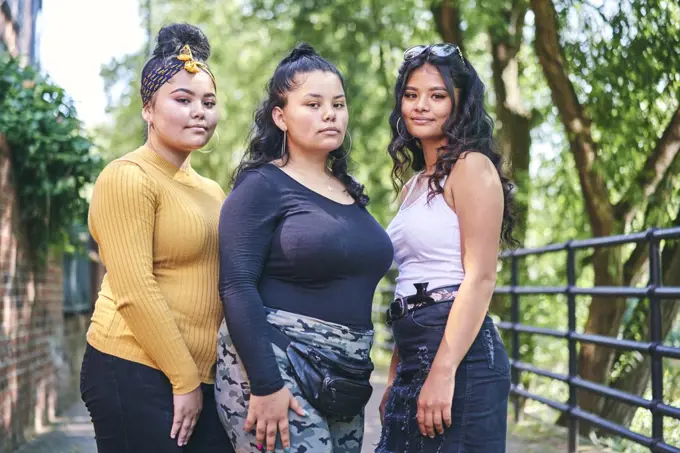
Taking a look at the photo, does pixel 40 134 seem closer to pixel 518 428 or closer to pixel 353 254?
pixel 518 428

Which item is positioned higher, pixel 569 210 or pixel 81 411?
pixel 569 210

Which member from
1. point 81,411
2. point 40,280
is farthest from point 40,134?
point 81,411

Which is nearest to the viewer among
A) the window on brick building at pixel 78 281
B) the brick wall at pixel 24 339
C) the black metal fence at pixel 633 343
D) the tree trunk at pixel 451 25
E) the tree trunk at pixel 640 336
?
the black metal fence at pixel 633 343

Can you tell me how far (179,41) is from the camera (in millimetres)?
3363

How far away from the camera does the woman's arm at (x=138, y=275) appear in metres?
3.06

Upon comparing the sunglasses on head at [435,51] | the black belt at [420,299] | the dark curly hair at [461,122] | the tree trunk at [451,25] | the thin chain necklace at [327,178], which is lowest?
the black belt at [420,299]

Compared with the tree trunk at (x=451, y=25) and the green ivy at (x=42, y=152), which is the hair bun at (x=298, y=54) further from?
the tree trunk at (x=451, y=25)

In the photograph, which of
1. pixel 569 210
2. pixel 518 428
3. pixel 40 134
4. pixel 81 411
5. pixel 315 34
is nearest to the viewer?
pixel 40 134

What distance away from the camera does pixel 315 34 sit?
14664 millimetres

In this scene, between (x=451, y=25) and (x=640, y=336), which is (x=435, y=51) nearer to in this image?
(x=640, y=336)

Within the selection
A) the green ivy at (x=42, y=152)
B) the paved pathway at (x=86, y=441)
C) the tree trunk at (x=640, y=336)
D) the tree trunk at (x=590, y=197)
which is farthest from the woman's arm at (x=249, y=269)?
the tree trunk at (x=590, y=197)

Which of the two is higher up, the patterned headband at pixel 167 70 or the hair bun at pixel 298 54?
the hair bun at pixel 298 54

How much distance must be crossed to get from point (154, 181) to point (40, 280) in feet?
19.5

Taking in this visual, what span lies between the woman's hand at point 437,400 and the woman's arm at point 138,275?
71 centimetres
